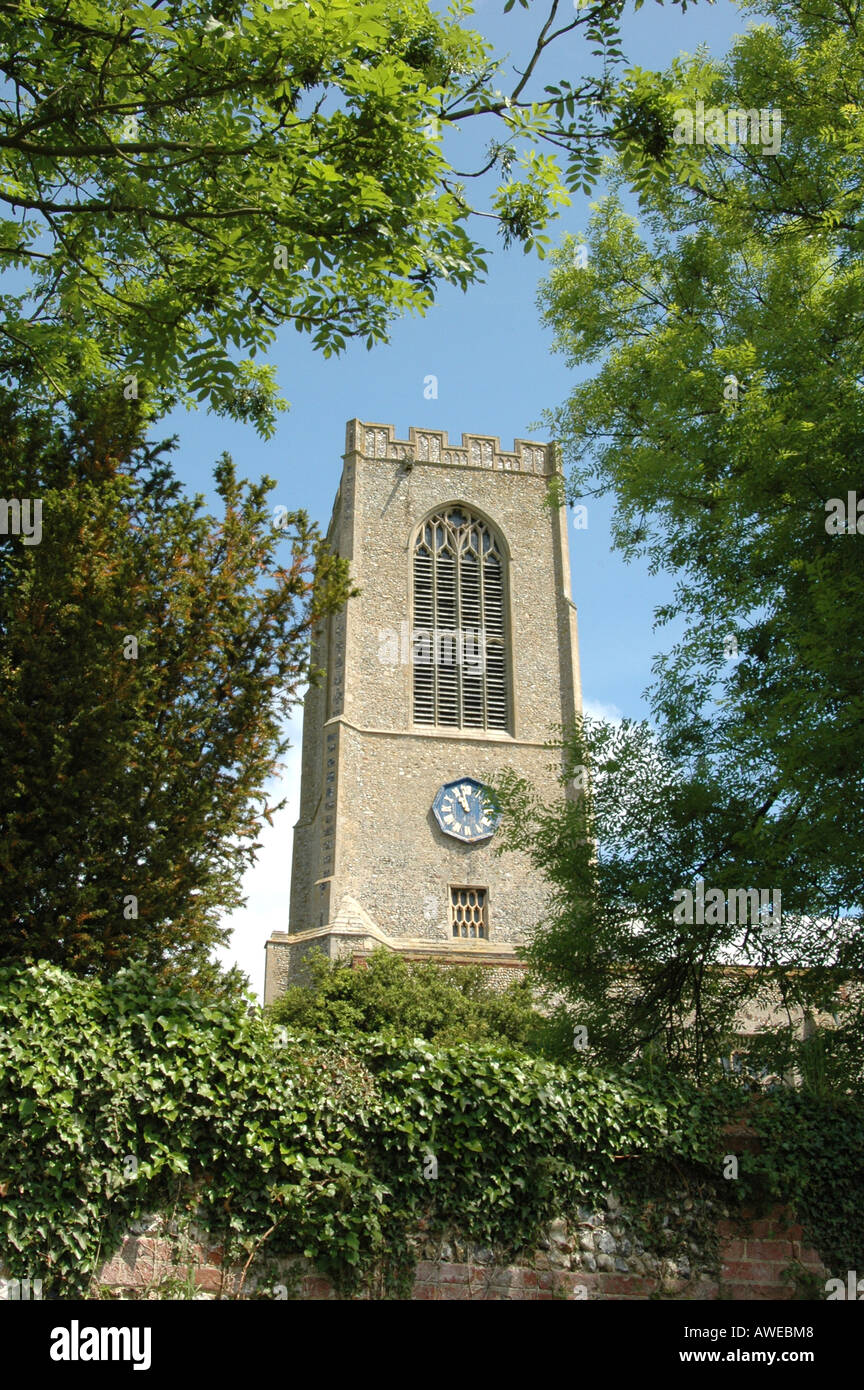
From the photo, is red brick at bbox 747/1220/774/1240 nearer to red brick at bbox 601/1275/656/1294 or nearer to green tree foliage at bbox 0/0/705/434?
red brick at bbox 601/1275/656/1294

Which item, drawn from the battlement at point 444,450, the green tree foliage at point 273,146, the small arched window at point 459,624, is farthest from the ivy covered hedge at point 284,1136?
the battlement at point 444,450

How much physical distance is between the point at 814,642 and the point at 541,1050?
4759 mm

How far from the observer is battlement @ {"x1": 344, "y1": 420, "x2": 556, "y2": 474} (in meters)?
38.3

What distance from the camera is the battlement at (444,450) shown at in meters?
38.3

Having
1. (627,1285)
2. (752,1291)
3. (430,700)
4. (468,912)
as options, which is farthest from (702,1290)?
(430,700)

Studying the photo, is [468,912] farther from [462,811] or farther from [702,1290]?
[702,1290]

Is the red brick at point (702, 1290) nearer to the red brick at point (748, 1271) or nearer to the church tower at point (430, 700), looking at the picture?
the red brick at point (748, 1271)

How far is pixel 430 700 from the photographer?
3509 centimetres

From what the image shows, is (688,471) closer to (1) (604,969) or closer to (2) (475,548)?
(1) (604,969)

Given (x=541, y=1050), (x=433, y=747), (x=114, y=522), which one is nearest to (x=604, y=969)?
(x=541, y=1050)

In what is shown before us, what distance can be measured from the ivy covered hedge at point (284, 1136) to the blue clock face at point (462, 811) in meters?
23.9

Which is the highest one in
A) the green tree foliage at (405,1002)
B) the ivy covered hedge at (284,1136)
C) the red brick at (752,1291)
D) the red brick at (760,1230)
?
the green tree foliage at (405,1002)

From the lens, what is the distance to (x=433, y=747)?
34.0m

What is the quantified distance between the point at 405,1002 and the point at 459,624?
49.1ft
